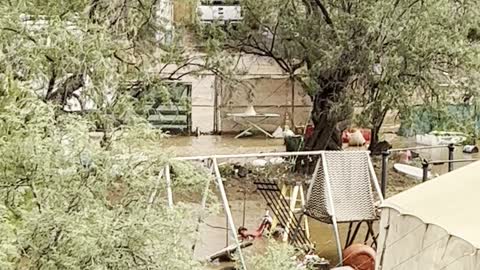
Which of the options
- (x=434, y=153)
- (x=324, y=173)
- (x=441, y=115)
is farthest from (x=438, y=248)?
(x=434, y=153)

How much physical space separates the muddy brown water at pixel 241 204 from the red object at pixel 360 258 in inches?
22.2

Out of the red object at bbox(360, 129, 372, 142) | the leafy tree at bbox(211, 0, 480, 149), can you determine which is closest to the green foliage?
the leafy tree at bbox(211, 0, 480, 149)

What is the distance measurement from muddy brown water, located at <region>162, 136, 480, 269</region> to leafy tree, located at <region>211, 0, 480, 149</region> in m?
2.14

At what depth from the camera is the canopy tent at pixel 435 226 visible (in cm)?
533

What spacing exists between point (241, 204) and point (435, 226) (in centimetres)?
722

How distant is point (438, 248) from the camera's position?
5.56 meters

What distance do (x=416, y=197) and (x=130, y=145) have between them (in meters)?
2.84

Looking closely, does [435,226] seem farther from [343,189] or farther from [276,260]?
[343,189]

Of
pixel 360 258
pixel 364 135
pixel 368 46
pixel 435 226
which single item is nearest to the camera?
pixel 435 226

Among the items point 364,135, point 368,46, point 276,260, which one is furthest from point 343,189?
point 364,135

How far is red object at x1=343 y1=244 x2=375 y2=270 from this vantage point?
8.10 metres

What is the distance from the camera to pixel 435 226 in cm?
562

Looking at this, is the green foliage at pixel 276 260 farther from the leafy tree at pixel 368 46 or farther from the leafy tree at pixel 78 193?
the leafy tree at pixel 368 46

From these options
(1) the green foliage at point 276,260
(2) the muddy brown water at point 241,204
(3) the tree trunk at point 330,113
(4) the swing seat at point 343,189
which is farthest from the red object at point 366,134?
(1) the green foliage at point 276,260
